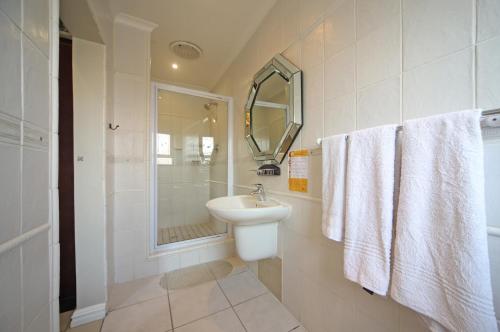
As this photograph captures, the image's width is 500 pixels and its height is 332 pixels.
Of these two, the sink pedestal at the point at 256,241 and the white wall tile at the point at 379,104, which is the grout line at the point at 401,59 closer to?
the white wall tile at the point at 379,104

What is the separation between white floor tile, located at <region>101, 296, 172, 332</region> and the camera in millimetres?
1080

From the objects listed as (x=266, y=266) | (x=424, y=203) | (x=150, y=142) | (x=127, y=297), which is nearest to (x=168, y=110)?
(x=150, y=142)

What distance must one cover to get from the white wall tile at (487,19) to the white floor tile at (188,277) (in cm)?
201

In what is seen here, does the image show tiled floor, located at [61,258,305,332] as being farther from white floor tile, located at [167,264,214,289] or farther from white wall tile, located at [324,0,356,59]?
white wall tile, located at [324,0,356,59]

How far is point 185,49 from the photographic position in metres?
1.90

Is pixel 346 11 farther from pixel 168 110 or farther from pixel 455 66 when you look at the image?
pixel 168 110

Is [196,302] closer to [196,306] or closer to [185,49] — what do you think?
[196,306]

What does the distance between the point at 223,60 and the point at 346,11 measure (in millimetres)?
1555

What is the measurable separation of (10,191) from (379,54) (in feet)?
3.94

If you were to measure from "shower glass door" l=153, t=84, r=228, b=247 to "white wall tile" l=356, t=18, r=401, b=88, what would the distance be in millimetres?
1496

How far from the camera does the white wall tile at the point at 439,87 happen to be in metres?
0.53

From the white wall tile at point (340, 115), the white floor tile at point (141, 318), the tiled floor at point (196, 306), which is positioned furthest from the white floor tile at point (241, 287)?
the white wall tile at point (340, 115)

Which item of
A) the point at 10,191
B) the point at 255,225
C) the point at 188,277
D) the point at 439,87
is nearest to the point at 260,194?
the point at 255,225

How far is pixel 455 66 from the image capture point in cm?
55
